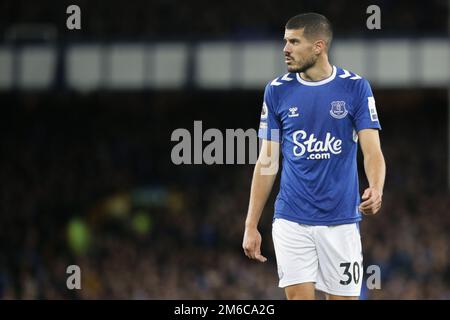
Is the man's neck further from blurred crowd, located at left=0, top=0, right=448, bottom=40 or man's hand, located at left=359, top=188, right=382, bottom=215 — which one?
blurred crowd, located at left=0, top=0, right=448, bottom=40

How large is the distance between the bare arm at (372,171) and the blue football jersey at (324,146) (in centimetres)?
8

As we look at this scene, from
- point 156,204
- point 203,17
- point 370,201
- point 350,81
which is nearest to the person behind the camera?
point 370,201

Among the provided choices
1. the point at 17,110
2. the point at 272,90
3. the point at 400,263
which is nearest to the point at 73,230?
the point at 17,110

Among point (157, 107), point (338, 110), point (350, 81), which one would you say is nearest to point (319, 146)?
point (338, 110)

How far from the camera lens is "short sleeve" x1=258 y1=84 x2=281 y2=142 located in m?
6.36

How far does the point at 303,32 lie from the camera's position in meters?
6.14

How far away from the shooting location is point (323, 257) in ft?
20.4

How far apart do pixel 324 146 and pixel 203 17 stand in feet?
79.2

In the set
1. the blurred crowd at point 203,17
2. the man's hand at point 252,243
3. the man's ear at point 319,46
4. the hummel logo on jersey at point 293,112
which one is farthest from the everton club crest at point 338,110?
the blurred crowd at point 203,17

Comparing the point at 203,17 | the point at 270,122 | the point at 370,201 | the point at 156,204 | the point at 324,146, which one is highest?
the point at 203,17

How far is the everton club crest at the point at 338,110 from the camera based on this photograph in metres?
6.17

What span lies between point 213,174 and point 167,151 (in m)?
2.36

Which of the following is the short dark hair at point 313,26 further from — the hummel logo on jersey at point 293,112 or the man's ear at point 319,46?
the hummel logo on jersey at point 293,112

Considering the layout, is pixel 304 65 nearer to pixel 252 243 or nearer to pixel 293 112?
pixel 293 112
